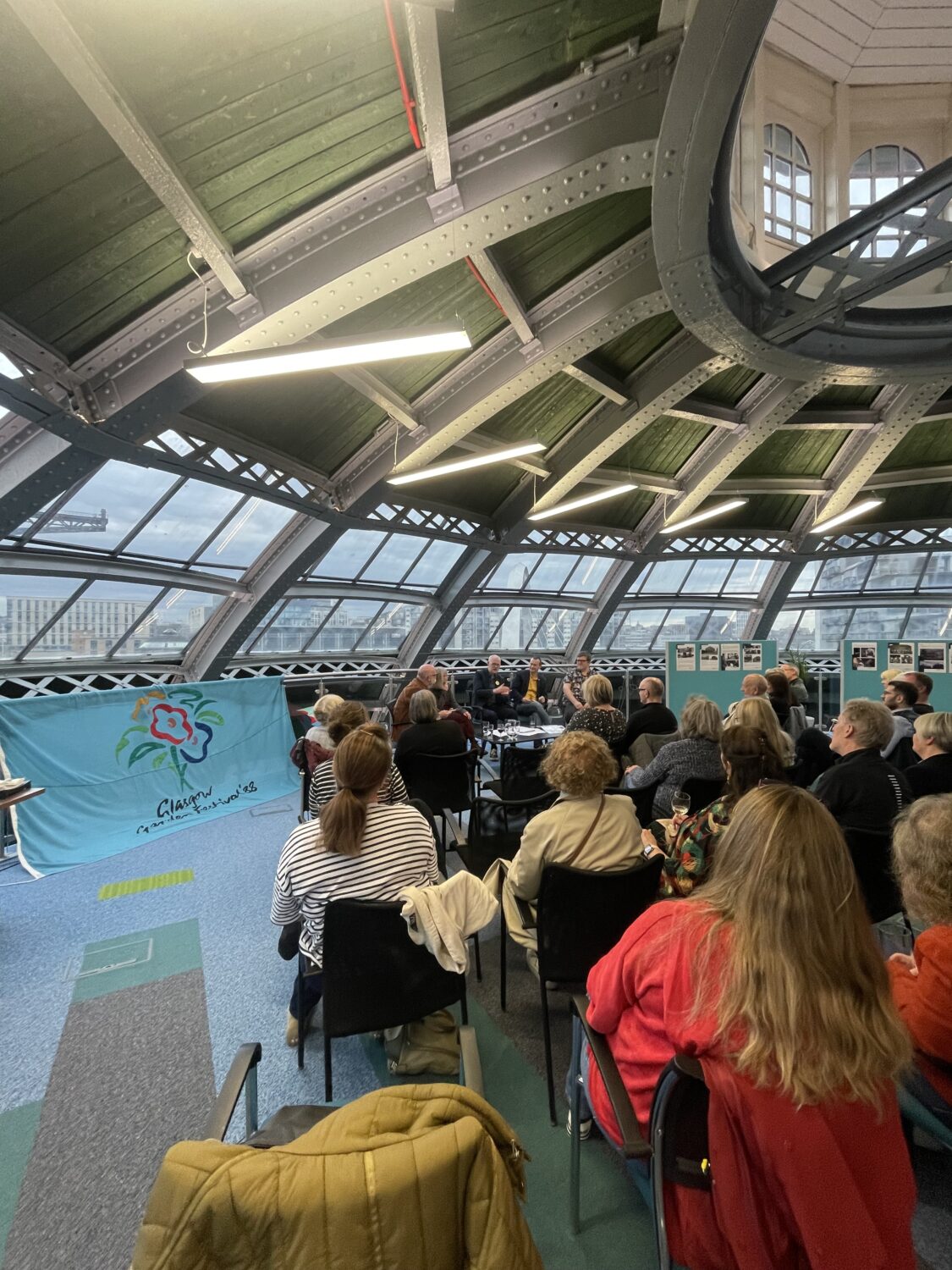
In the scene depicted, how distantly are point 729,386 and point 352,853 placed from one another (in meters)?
8.30

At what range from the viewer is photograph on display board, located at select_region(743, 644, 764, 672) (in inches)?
415

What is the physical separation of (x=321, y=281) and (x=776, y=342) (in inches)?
171

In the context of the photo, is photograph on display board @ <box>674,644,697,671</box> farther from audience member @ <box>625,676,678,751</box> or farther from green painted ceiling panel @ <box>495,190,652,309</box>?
green painted ceiling panel @ <box>495,190,652,309</box>

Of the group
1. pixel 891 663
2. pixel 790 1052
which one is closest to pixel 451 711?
pixel 790 1052

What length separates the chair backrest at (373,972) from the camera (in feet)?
7.11

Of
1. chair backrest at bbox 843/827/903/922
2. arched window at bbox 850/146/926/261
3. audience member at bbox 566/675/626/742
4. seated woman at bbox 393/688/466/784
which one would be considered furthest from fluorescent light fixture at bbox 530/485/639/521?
chair backrest at bbox 843/827/903/922

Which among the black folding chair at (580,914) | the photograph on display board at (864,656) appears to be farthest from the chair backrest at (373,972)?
the photograph on display board at (864,656)

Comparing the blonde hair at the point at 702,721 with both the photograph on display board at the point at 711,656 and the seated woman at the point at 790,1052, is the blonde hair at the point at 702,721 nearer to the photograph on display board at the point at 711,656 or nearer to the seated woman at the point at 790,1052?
the seated woman at the point at 790,1052

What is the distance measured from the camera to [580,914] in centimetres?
251

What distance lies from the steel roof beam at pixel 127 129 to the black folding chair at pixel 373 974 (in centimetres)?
353

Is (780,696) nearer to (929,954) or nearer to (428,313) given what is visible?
(929,954)

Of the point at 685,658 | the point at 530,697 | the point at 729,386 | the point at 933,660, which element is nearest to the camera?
the point at 729,386

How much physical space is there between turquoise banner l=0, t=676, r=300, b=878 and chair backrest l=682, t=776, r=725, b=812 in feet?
17.1

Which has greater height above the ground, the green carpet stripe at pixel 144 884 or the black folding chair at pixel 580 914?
the black folding chair at pixel 580 914
